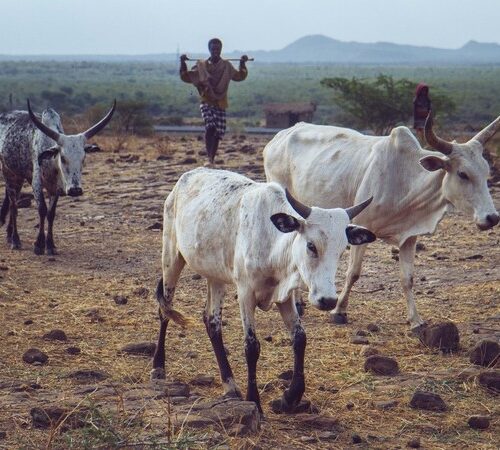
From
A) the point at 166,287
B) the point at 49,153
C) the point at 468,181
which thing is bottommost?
the point at 166,287

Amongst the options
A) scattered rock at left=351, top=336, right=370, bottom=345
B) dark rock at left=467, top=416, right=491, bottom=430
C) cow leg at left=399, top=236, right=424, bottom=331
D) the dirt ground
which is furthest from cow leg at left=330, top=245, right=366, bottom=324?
dark rock at left=467, top=416, right=491, bottom=430

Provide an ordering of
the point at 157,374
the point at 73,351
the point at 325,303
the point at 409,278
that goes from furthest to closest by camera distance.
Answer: the point at 409,278 → the point at 73,351 → the point at 157,374 → the point at 325,303

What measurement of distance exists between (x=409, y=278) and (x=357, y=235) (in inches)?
115

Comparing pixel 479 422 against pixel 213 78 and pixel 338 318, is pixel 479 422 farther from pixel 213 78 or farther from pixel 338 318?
pixel 213 78

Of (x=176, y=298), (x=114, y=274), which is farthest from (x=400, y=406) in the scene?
(x=114, y=274)

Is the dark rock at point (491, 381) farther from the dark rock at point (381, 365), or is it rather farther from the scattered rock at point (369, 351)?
the scattered rock at point (369, 351)

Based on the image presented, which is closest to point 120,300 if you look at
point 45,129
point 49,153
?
point 49,153

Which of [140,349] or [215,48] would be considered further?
[215,48]

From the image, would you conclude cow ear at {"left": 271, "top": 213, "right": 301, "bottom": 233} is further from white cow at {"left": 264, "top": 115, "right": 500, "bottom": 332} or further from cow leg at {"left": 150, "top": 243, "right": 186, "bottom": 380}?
white cow at {"left": 264, "top": 115, "right": 500, "bottom": 332}

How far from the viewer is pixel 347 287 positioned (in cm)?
946

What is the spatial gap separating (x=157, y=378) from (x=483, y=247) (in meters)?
5.60

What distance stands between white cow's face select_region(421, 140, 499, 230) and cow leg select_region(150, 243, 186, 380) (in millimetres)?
2211

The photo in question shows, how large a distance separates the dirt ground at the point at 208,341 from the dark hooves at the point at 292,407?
64mm

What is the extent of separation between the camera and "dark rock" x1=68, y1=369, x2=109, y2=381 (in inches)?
282
